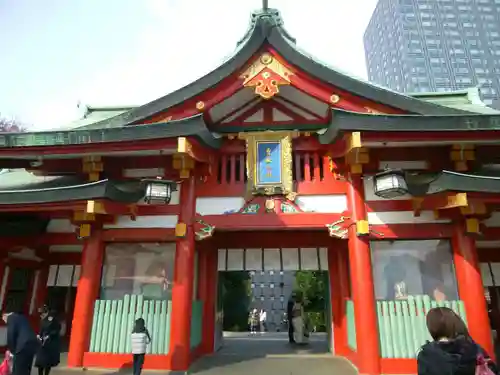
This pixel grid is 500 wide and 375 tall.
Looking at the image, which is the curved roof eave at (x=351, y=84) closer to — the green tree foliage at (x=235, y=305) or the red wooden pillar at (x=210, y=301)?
the red wooden pillar at (x=210, y=301)

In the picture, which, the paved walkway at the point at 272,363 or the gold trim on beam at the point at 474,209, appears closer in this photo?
the gold trim on beam at the point at 474,209

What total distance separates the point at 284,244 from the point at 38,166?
25.2 ft

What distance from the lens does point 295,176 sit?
1005cm

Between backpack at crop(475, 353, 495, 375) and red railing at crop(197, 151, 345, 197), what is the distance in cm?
667

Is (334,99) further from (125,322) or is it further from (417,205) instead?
(125,322)

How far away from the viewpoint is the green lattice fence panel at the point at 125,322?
8.87 m

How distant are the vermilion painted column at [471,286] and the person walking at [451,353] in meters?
6.00

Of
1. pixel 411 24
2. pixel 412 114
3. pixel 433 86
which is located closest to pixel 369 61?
pixel 411 24

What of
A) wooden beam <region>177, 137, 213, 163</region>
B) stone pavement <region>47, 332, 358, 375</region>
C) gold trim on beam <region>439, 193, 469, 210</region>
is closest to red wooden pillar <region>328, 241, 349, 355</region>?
stone pavement <region>47, 332, 358, 375</region>

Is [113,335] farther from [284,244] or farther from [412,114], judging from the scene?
[412,114]

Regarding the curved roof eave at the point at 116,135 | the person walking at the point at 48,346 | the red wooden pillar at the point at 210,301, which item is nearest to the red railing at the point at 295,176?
the curved roof eave at the point at 116,135

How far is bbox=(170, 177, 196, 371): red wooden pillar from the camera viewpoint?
337 inches

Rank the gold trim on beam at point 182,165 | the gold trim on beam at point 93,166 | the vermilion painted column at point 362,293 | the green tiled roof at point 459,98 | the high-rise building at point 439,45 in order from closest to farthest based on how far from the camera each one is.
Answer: the vermilion painted column at point 362,293, the gold trim on beam at point 182,165, the gold trim on beam at point 93,166, the green tiled roof at point 459,98, the high-rise building at point 439,45

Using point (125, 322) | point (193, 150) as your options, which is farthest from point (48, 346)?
point (193, 150)
